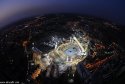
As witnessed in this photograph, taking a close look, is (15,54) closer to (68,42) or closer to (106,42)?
(68,42)

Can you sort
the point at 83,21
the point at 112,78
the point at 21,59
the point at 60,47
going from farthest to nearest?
the point at 83,21
the point at 60,47
the point at 21,59
the point at 112,78

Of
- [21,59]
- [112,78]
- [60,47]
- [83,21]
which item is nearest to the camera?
[112,78]

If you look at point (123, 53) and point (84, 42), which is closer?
point (123, 53)

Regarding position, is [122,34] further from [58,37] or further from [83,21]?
[58,37]

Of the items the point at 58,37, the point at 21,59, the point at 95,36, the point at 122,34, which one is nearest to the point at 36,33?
the point at 58,37

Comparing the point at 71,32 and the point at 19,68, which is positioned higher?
the point at 71,32

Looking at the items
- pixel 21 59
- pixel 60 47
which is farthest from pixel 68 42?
pixel 21 59

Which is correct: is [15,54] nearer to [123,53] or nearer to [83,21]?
[83,21]

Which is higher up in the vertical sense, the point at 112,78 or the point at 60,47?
the point at 60,47

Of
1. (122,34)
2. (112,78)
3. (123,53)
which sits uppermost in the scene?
(122,34)
